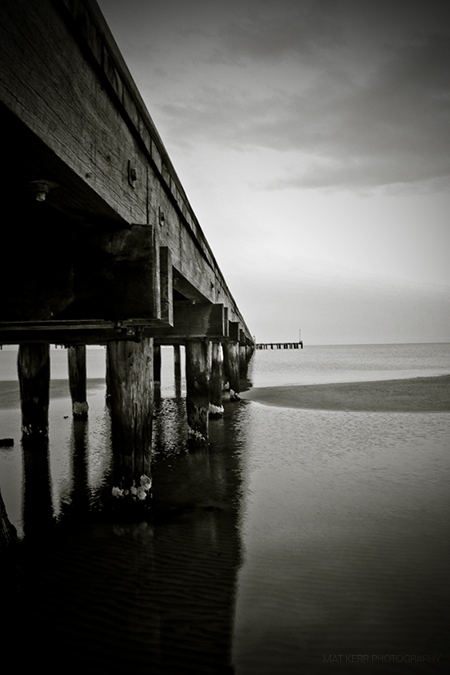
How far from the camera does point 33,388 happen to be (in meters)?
9.15

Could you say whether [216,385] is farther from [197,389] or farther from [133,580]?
[133,580]

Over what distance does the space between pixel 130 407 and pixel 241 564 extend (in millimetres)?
1710

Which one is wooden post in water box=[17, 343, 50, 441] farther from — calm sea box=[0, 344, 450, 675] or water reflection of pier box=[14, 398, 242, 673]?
water reflection of pier box=[14, 398, 242, 673]

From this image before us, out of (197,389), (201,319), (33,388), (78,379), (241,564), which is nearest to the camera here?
(241,564)

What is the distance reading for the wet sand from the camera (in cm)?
1450

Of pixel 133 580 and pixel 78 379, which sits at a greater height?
pixel 78 379

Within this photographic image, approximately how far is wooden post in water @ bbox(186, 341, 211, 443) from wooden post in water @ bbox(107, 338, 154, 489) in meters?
3.83

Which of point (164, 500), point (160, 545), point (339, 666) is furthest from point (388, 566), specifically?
point (164, 500)

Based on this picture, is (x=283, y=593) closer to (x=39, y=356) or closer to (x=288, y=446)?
(x=288, y=446)

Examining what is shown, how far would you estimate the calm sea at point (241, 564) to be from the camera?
2.85 m

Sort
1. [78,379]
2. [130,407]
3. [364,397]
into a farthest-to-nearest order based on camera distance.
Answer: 1. [364,397]
2. [78,379]
3. [130,407]

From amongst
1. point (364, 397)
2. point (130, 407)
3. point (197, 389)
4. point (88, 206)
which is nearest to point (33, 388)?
point (197, 389)

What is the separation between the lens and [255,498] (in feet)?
18.8

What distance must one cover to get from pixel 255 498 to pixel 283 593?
2.24 meters
